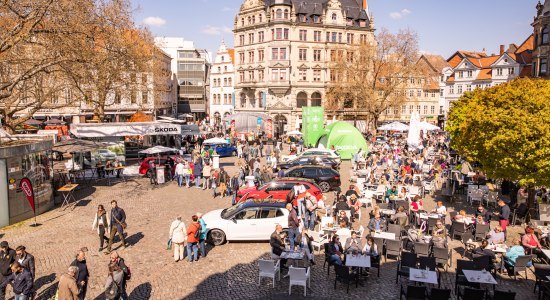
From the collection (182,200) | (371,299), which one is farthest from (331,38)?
(371,299)

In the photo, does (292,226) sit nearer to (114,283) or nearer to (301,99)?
(114,283)

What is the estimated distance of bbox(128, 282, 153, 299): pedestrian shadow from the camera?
36.6ft

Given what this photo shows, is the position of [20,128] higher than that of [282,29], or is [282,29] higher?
[282,29]

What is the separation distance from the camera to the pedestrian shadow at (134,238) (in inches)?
611

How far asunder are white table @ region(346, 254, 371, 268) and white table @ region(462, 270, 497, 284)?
2.55 m

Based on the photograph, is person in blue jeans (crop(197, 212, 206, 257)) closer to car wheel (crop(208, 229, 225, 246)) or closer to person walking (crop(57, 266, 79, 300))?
car wheel (crop(208, 229, 225, 246))

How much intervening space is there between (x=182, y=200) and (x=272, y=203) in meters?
8.63

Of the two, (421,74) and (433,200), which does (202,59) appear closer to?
(421,74)

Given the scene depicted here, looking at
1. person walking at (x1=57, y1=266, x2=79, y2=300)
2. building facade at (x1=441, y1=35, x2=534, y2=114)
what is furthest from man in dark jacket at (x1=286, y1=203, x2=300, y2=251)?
building facade at (x1=441, y1=35, x2=534, y2=114)

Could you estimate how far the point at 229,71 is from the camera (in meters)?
77.6

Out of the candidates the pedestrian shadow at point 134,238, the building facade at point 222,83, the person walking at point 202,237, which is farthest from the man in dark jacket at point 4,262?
the building facade at point 222,83

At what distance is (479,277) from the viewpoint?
1091 centimetres

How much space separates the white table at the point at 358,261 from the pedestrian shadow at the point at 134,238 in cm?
813

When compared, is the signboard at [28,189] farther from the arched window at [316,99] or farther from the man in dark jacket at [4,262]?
the arched window at [316,99]
